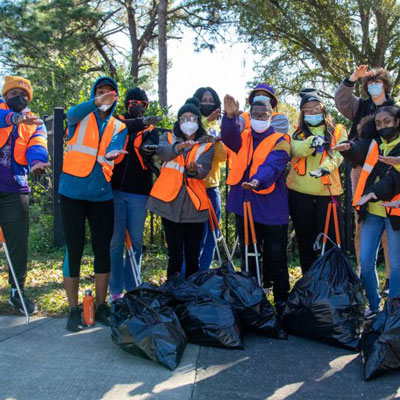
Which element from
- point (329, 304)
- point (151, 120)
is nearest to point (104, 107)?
point (151, 120)

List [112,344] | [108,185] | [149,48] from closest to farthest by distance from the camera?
[112,344]
[108,185]
[149,48]

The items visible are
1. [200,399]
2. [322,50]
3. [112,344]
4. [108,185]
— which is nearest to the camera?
[200,399]

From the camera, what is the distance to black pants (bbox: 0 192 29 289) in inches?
163

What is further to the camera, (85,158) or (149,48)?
(149,48)

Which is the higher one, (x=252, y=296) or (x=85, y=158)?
(x=85, y=158)

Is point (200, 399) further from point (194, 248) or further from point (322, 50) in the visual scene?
point (322, 50)

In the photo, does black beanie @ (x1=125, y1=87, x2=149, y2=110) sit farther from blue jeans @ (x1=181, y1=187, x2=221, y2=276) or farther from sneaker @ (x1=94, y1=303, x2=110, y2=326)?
sneaker @ (x1=94, y1=303, x2=110, y2=326)

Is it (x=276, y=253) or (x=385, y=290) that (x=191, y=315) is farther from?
(x=385, y=290)

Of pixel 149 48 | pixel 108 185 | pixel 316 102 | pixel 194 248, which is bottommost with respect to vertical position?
pixel 194 248

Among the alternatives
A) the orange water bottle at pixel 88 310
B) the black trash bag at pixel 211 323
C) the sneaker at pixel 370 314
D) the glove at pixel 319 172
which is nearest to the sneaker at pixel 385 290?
the sneaker at pixel 370 314

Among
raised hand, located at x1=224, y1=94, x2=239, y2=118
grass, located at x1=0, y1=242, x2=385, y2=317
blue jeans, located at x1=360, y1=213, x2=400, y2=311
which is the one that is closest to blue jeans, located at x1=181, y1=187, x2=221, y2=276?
raised hand, located at x1=224, y1=94, x2=239, y2=118

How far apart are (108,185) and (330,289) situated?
1.99 meters

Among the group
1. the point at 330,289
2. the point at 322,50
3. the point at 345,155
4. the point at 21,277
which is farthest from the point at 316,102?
the point at 322,50

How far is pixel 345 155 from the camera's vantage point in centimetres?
391
